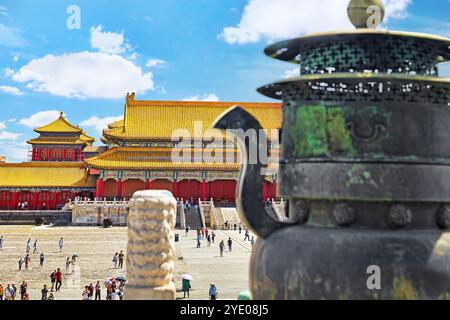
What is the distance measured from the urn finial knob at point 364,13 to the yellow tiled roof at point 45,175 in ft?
140

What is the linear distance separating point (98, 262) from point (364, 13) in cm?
1969

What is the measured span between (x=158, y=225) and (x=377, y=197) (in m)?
2.60

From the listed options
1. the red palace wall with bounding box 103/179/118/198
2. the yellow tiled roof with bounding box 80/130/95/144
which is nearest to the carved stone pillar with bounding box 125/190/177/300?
the red palace wall with bounding box 103/179/118/198

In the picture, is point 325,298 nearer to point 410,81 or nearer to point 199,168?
point 410,81

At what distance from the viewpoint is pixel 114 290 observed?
1434 centimetres

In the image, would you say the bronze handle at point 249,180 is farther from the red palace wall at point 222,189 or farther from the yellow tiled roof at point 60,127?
the yellow tiled roof at point 60,127

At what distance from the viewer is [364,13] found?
159 inches

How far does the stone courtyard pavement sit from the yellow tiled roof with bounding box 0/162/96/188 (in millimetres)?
10557

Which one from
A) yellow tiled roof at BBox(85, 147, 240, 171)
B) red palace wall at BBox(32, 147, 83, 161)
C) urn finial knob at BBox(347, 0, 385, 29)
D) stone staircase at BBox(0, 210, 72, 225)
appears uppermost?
red palace wall at BBox(32, 147, 83, 161)

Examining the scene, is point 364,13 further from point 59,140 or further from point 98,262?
point 59,140

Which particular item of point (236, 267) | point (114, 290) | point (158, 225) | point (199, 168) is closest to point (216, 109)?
point (199, 168)

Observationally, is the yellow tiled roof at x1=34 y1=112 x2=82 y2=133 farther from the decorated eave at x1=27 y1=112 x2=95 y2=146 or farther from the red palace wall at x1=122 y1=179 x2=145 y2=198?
the red palace wall at x1=122 y1=179 x2=145 y2=198

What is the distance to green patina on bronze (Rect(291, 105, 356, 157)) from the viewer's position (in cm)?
359

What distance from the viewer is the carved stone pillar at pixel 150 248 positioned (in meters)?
5.11
